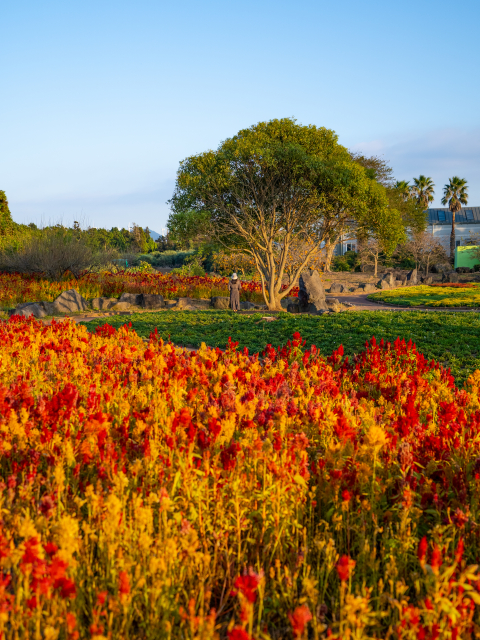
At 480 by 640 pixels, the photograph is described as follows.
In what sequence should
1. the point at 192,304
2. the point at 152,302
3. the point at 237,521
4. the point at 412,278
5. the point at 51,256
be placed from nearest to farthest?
the point at 237,521, the point at 152,302, the point at 192,304, the point at 51,256, the point at 412,278

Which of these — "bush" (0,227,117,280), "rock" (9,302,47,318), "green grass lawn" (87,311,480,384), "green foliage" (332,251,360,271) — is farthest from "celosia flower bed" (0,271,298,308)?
"green foliage" (332,251,360,271)

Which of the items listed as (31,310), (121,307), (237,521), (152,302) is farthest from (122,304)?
(237,521)

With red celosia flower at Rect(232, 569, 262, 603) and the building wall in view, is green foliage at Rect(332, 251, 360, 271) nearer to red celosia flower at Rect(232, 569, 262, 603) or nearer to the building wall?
the building wall

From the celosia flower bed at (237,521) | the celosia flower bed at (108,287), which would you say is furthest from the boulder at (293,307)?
the celosia flower bed at (237,521)

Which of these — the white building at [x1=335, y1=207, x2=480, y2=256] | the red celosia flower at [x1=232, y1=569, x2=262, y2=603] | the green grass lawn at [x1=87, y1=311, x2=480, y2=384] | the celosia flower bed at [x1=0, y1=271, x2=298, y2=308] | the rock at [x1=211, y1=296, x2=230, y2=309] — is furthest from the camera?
the white building at [x1=335, y1=207, x2=480, y2=256]

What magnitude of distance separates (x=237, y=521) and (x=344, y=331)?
860 centimetres

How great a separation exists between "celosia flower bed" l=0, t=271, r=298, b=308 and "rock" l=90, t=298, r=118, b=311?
128 cm

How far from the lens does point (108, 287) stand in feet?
67.8

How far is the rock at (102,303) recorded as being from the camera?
17812 mm

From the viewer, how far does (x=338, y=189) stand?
15.6 meters

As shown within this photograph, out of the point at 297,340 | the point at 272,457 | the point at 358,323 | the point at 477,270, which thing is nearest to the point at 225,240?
the point at 358,323

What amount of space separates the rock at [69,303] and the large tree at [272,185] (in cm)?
496

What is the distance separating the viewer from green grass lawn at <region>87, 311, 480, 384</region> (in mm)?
8344

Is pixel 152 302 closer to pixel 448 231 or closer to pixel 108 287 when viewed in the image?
pixel 108 287
